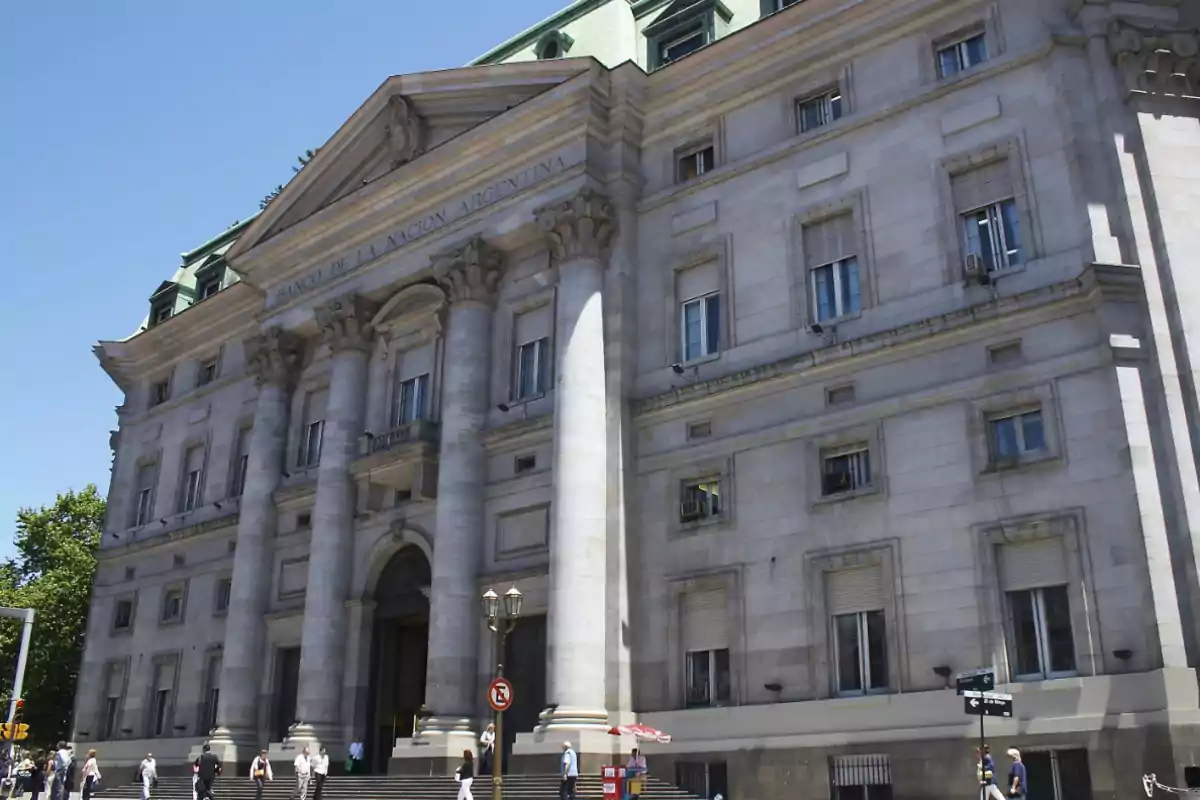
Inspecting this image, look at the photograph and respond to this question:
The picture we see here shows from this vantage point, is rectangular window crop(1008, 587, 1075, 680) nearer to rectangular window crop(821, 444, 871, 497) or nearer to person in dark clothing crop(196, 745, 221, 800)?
rectangular window crop(821, 444, 871, 497)

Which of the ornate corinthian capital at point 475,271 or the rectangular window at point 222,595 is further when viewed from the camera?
the rectangular window at point 222,595

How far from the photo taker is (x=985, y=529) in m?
23.9

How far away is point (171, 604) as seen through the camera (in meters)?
45.3

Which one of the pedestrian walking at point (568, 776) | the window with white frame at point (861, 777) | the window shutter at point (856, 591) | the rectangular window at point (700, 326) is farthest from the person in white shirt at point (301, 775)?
the rectangular window at point (700, 326)

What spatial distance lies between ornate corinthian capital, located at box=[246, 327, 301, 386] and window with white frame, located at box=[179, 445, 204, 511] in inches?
278

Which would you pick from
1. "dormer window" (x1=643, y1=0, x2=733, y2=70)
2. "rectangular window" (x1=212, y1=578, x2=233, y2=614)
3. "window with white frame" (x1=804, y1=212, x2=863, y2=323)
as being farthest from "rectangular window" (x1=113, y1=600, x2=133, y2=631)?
"window with white frame" (x1=804, y1=212, x2=863, y2=323)

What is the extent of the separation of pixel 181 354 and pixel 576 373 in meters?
26.8

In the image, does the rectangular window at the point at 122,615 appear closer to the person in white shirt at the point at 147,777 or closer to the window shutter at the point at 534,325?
the person in white shirt at the point at 147,777

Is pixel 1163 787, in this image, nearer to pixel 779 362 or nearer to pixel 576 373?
pixel 779 362

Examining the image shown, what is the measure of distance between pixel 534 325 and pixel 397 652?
1154cm

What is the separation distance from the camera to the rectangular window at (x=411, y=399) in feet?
122

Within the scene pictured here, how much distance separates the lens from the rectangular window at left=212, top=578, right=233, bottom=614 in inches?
1667

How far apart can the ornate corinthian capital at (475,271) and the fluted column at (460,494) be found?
3 centimetres

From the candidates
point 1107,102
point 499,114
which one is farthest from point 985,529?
point 499,114
